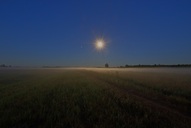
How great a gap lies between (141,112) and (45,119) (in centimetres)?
544

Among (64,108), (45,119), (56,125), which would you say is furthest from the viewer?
(64,108)

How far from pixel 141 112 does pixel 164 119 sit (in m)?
1.70

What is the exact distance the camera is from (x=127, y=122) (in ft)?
33.7

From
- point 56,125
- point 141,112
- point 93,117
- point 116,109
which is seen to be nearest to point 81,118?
point 93,117

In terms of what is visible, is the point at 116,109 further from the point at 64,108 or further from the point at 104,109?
the point at 64,108

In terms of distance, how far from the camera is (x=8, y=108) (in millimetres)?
13852

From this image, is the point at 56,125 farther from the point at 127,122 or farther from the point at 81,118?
the point at 127,122

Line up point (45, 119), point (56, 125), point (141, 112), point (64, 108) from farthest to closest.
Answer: point (64, 108), point (141, 112), point (45, 119), point (56, 125)

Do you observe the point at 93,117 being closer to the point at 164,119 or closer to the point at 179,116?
the point at 164,119

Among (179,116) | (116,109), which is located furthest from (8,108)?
(179,116)

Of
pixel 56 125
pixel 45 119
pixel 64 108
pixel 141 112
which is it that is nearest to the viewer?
pixel 56 125

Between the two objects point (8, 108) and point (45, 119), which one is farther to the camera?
point (8, 108)

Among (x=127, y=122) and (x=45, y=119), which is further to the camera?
(x=45, y=119)

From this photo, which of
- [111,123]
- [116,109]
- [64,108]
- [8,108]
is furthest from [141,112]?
[8,108]
